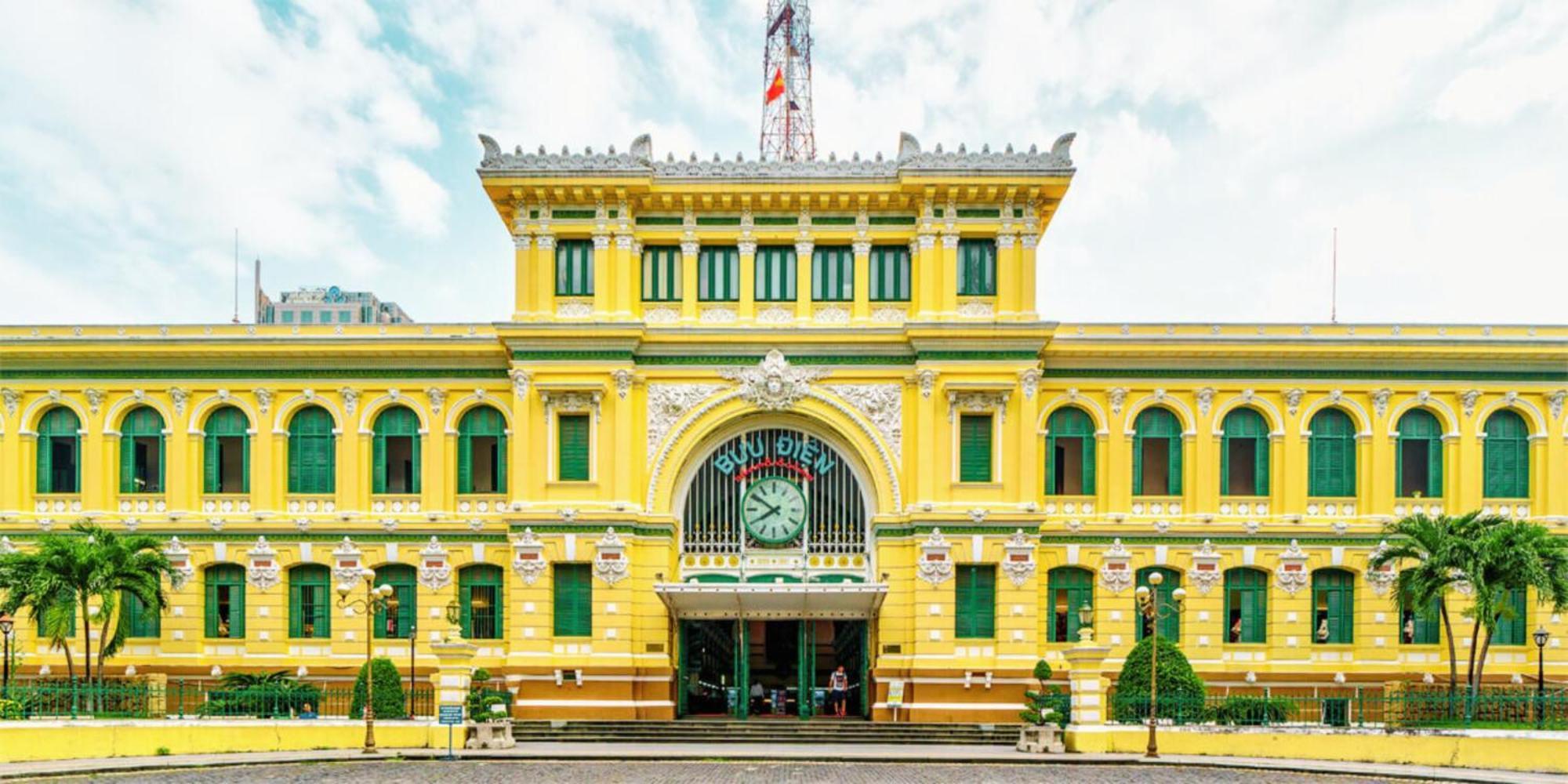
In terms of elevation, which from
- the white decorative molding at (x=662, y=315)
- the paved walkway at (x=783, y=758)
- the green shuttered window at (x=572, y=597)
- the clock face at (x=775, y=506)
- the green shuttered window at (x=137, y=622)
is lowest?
the paved walkway at (x=783, y=758)

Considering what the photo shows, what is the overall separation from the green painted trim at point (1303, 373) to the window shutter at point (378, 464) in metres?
20.9

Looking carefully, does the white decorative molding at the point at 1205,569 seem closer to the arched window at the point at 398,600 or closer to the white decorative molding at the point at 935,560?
the white decorative molding at the point at 935,560

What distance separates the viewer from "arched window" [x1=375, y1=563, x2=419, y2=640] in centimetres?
4138

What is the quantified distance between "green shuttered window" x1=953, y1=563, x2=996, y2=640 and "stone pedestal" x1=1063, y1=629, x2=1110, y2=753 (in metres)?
5.22

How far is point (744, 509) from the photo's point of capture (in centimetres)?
4081

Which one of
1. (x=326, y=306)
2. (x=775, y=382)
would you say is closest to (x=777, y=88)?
(x=775, y=382)

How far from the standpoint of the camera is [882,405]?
40.2m

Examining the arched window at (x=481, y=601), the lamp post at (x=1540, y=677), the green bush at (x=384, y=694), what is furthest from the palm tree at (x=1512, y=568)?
the green bush at (x=384, y=694)

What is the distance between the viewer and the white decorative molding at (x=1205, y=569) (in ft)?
134

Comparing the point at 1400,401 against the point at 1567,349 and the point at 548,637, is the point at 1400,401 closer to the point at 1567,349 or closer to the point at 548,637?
the point at 1567,349

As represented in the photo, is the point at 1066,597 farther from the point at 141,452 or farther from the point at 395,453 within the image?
the point at 141,452

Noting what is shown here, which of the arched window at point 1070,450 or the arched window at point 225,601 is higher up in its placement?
the arched window at point 1070,450

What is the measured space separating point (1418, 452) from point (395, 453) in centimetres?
3207

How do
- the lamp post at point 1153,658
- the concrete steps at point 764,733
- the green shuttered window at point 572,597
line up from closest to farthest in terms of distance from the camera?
the lamp post at point 1153,658 < the concrete steps at point 764,733 < the green shuttered window at point 572,597
